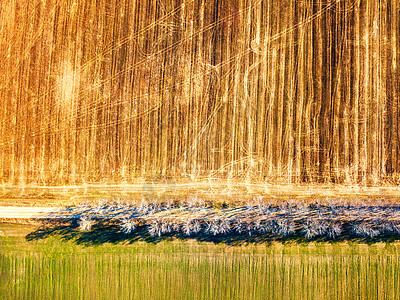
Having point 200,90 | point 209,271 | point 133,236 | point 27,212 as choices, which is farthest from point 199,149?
point 27,212

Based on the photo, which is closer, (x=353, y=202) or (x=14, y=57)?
(x=353, y=202)

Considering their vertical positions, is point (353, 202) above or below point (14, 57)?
below

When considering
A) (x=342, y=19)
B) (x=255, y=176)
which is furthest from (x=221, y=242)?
(x=342, y=19)

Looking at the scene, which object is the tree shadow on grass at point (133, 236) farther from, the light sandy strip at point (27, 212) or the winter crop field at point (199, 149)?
the light sandy strip at point (27, 212)

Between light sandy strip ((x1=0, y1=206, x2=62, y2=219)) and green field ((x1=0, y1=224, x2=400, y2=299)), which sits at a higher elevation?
light sandy strip ((x1=0, y1=206, x2=62, y2=219))

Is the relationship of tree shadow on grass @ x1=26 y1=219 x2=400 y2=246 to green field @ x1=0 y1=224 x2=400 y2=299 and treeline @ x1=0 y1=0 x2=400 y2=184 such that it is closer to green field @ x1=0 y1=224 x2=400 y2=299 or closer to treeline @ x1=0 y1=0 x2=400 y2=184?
green field @ x1=0 y1=224 x2=400 y2=299

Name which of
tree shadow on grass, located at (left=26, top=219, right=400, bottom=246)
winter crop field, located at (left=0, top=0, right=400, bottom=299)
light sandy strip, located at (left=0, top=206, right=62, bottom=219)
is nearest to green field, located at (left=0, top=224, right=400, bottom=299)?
winter crop field, located at (left=0, top=0, right=400, bottom=299)

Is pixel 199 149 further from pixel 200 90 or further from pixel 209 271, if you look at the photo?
pixel 209 271

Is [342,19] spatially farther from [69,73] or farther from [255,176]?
[69,73]
